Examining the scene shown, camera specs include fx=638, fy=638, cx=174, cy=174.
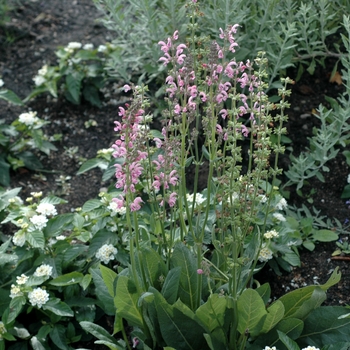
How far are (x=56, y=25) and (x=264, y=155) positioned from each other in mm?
4044

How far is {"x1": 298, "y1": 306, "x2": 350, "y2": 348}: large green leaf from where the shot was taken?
8.85 feet

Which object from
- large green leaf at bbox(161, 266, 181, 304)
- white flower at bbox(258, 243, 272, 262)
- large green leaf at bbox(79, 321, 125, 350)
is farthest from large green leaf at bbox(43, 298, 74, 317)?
white flower at bbox(258, 243, 272, 262)

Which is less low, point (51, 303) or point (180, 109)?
point (180, 109)

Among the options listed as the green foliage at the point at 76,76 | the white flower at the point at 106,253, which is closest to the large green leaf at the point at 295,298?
the white flower at the point at 106,253

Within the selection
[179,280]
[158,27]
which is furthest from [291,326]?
[158,27]

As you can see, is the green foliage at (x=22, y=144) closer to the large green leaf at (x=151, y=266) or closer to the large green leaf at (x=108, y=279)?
the large green leaf at (x=108, y=279)

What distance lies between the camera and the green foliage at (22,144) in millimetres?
4383

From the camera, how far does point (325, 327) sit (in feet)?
8.93

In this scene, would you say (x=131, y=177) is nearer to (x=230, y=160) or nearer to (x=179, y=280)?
(x=230, y=160)

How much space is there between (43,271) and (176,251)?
2.60ft

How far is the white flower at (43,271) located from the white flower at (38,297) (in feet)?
0.33

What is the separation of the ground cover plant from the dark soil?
0.27 m

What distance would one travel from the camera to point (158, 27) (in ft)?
13.9

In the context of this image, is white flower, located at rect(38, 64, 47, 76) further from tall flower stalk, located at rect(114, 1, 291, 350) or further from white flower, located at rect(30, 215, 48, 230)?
tall flower stalk, located at rect(114, 1, 291, 350)
